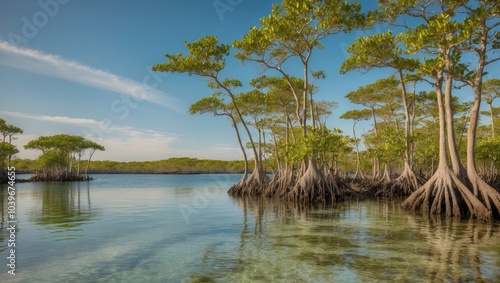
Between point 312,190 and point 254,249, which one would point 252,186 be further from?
point 254,249

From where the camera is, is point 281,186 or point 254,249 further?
point 281,186

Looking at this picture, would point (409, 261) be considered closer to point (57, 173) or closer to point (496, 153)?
point (496, 153)

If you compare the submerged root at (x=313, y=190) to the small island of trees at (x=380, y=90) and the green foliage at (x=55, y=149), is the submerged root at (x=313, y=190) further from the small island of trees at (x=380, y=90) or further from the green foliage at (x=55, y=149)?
the green foliage at (x=55, y=149)

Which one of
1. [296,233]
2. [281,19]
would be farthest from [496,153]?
[296,233]

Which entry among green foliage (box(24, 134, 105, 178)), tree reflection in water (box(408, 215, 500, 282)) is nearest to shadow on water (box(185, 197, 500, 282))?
tree reflection in water (box(408, 215, 500, 282))

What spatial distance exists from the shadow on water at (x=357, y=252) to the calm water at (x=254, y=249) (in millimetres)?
18

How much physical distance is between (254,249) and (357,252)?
2.05 metres

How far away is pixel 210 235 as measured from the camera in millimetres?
9000

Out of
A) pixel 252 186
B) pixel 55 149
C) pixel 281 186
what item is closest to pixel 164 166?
pixel 55 149

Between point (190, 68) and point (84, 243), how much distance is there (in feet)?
44.1

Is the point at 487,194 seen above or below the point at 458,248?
above

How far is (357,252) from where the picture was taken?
22.8 feet

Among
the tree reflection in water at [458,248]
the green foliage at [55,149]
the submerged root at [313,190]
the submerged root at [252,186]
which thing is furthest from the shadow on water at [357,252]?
the green foliage at [55,149]

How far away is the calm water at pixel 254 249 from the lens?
18.4 feet
